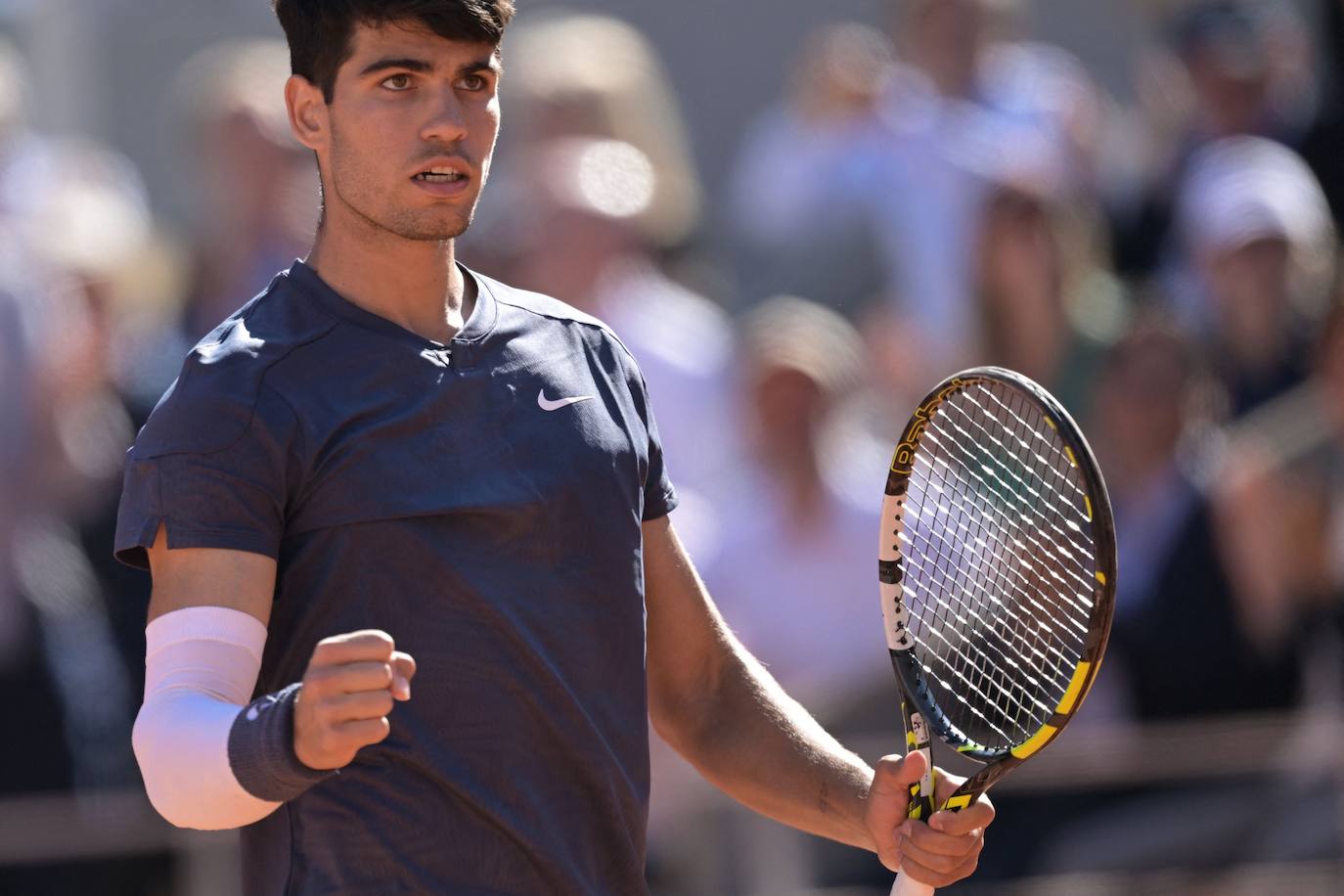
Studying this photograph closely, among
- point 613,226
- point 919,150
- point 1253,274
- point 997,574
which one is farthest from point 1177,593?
point 997,574

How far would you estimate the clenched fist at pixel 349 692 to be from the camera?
2.44 m

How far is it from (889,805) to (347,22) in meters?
1.30

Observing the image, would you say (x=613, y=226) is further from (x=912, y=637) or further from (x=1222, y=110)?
(x=912, y=637)

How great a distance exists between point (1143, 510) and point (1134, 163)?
75.3 inches

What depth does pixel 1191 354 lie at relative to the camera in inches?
273

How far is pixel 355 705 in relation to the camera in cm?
244

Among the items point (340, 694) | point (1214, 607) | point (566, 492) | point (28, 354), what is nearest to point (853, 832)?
point (566, 492)

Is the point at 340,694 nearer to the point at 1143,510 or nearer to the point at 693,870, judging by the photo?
the point at 693,870

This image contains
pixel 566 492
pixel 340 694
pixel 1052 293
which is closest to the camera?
pixel 340 694

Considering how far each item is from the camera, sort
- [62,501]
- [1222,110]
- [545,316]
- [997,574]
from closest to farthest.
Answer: [545,316] < [997,574] < [62,501] < [1222,110]

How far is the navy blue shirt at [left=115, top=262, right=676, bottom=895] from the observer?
2.79 meters

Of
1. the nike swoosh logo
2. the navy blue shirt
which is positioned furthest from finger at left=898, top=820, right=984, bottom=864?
the nike swoosh logo

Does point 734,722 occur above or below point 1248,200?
above

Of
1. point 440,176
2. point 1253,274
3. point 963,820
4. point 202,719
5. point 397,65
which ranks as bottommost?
point 1253,274
